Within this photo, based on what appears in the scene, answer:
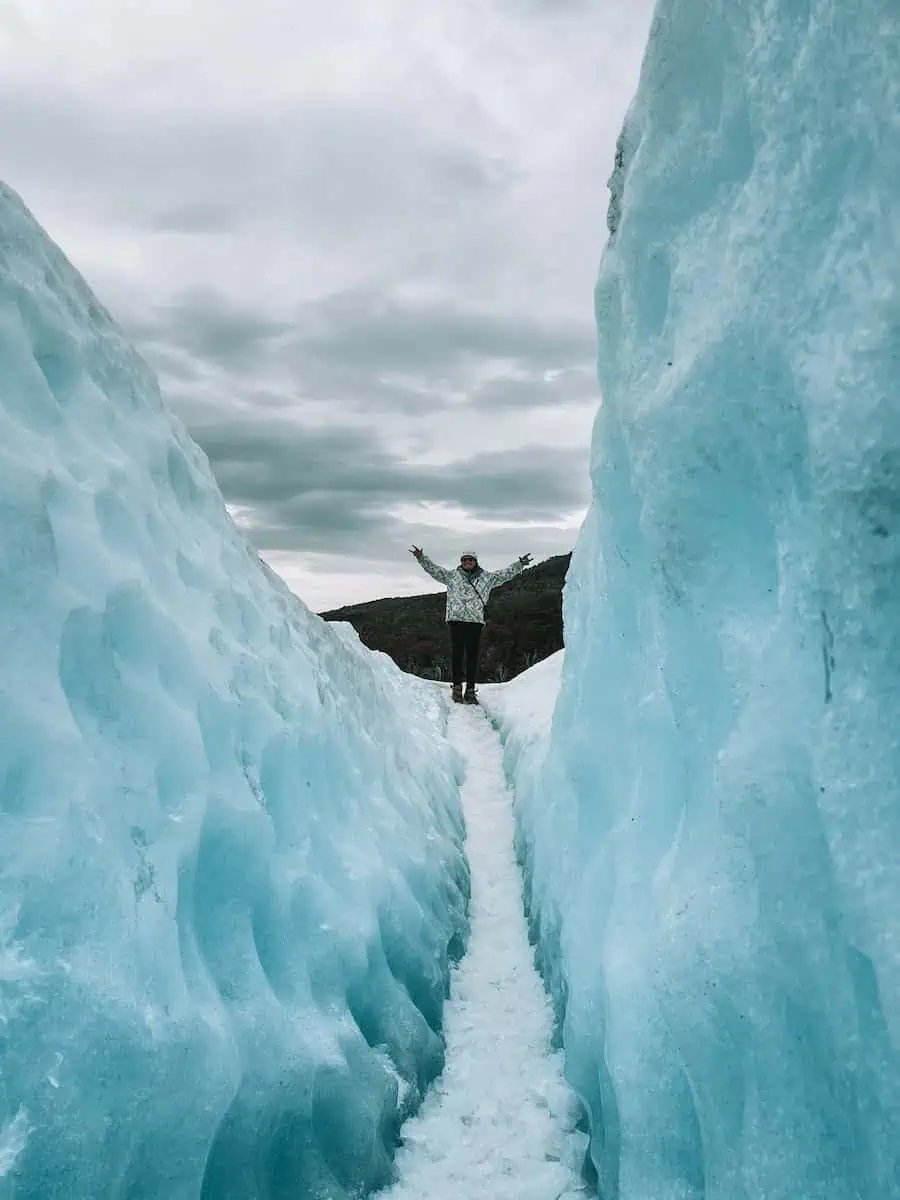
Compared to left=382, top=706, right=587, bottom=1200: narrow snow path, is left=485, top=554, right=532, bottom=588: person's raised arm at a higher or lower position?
higher

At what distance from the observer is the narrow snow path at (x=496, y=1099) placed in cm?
329

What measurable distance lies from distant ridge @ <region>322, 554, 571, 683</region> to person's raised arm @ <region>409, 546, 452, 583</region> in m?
10.3

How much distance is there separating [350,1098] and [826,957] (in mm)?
1935

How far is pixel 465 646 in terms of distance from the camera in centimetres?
1340

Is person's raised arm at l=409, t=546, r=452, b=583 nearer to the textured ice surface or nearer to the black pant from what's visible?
the black pant

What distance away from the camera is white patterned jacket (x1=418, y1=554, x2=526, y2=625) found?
12461 millimetres

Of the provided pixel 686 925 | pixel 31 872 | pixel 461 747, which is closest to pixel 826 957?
pixel 686 925

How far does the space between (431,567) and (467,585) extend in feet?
2.35

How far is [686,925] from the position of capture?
8.51ft

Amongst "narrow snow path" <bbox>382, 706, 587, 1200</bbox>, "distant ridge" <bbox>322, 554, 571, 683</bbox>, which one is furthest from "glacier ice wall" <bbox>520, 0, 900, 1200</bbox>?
"distant ridge" <bbox>322, 554, 571, 683</bbox>

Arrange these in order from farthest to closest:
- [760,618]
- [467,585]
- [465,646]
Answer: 1. [465,646]
2. [467,585]
3. [760,618]

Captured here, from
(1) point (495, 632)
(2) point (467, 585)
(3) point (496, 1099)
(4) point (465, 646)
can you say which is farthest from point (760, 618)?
(1) point (495, 632)

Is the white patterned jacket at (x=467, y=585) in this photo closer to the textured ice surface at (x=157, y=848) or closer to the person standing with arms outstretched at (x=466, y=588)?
the person standing with arms outstretched at (x=466, y=588)

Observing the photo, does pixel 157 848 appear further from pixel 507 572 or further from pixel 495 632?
pixel 495 632
